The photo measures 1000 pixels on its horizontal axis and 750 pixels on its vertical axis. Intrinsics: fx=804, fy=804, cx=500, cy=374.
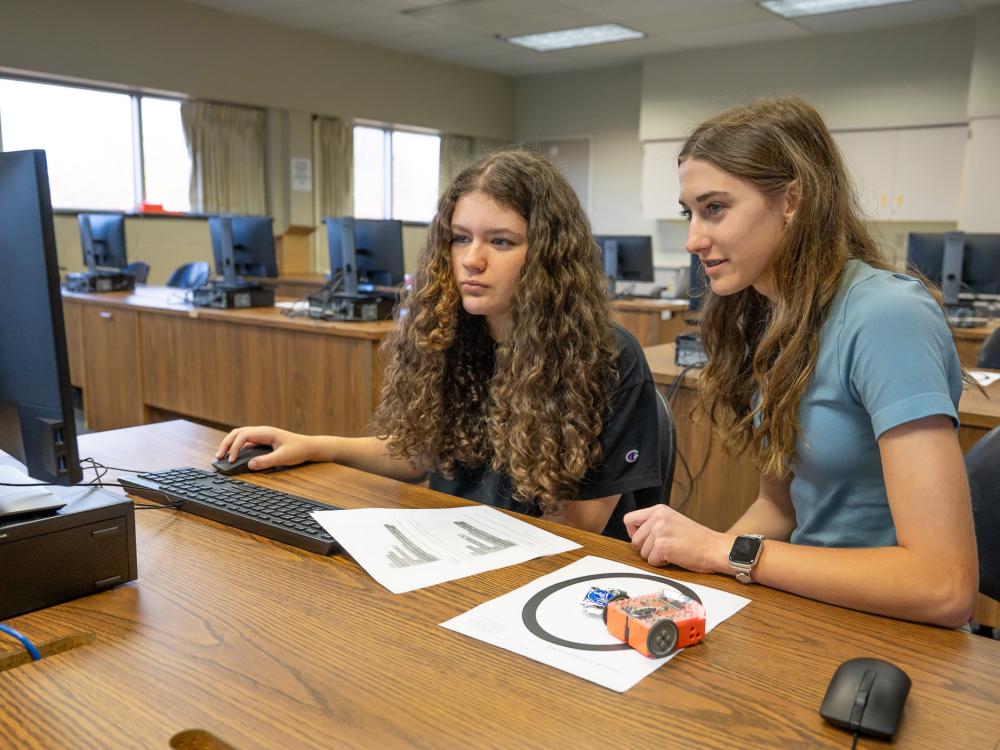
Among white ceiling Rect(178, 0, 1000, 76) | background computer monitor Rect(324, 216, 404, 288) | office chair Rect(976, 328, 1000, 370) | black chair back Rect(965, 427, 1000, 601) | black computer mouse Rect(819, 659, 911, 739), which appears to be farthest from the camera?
white ceiling Rect(178, 0, 1000, 76)

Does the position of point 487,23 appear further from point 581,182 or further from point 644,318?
point 644,318

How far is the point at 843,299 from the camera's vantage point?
103 centimetres

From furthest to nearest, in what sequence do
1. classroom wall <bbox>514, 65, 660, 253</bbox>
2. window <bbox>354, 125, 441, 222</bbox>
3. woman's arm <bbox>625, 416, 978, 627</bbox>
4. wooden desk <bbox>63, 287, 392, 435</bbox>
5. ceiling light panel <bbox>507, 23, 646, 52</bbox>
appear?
classroom wall <bbox>514, 65, 660, 253</bbox>
window <bbox>354, 125, 441, 222</bbox>
ceiling light panel <bbox>507, 23, 646, 52</bbox>
wooden desk <bbox>63, 287, 392, 435</bbox>
woman's arm <bbox>625, 416, 978, 627</bbox>

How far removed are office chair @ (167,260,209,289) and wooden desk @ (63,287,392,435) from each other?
964mm

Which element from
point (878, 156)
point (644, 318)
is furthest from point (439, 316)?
point (878, 156)

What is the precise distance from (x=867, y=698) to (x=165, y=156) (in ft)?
22.2

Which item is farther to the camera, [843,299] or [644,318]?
[644,318]

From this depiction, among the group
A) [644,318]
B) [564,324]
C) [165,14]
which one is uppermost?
[165,14]

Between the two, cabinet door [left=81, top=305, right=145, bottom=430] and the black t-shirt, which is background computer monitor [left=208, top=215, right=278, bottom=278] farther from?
the black t-shirt

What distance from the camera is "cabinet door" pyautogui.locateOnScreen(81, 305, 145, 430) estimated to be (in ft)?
13.8

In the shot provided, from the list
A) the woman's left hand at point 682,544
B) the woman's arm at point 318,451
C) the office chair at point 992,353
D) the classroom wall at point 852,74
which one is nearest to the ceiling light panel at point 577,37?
the classroom wall at point 852,74

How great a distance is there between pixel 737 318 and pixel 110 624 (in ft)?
3.03

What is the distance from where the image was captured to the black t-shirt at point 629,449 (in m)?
1.28

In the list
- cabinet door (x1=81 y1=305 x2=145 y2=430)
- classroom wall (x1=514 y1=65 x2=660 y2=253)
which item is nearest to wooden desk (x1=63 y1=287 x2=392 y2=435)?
cabinet door (x1=81 y1=305 x2=145 y2=430)
